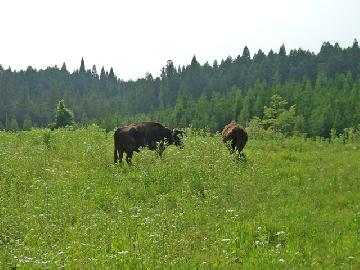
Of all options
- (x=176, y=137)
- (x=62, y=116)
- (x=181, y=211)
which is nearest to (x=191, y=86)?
(x=62, y=116)

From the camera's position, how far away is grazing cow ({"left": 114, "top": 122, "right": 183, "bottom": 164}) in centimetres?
1680

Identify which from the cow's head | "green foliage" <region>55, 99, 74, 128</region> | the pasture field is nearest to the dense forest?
"green foliage" <region>55, 99, 74, 128</region>

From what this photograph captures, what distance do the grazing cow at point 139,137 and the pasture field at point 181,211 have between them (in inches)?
22.1

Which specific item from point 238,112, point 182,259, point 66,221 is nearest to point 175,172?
point 66,221

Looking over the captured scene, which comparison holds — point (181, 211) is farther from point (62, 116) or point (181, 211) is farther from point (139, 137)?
point (62, 116)

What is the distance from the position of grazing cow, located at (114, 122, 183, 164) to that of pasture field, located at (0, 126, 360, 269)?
22.1 inches

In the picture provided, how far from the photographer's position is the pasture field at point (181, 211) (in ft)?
27.0

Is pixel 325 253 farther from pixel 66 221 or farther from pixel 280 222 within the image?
pixel 66 221

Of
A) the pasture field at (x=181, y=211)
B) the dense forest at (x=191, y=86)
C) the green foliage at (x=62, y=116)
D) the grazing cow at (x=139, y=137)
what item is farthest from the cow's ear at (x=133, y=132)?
the dense forest at (x=191, y=86)

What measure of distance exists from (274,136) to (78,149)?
1045 cm

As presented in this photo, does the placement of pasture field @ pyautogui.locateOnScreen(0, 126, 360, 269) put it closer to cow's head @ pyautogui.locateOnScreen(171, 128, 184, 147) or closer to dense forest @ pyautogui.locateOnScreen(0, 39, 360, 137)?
cow's head @ pyautogui.locateOnScreen(171, 128, 184, 147)

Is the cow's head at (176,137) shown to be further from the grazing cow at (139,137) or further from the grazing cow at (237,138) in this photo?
the grazing cow at (237,138)

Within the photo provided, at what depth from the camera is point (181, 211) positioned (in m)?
10.8

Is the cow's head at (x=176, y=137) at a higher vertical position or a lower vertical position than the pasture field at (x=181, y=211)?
higher
